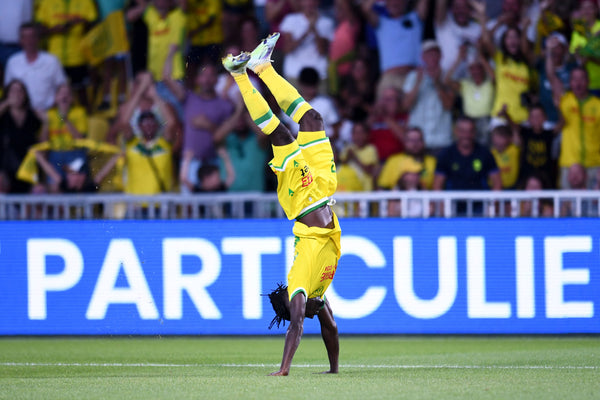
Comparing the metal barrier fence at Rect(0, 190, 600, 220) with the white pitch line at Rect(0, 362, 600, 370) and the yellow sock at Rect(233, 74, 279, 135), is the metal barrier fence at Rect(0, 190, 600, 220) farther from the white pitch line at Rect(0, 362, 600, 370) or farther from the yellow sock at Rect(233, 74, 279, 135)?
the yellow sock at Rect(233, 74, 279, 135)

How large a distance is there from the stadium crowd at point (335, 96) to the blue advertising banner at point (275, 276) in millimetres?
1280

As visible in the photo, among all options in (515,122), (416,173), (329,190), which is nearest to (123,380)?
(329,190)

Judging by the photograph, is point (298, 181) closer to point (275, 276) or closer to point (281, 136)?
point (281, 136)

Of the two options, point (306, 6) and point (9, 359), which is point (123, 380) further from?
point (306, 6)

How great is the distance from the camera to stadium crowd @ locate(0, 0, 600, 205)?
44.4 feet

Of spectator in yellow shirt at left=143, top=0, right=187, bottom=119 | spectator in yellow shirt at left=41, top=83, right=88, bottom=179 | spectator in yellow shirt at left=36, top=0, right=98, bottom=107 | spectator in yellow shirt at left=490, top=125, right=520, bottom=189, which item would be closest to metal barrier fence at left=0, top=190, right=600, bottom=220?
spectator in yellow shirt at left=41, top=83, right=88, bottom=179

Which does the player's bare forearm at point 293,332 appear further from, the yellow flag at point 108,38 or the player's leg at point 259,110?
the yellow flag at point 108,38

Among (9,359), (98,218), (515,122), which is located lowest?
(9,359)

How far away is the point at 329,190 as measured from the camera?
29.8 ft

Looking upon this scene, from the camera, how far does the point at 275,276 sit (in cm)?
→ 1215

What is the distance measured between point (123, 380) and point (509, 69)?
7.84 m

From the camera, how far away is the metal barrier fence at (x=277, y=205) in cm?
1204

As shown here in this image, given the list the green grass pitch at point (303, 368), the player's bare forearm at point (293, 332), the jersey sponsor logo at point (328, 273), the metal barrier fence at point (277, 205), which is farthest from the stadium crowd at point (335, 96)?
the player's bare forearm at point (293, 332)

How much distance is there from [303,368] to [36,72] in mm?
7365
